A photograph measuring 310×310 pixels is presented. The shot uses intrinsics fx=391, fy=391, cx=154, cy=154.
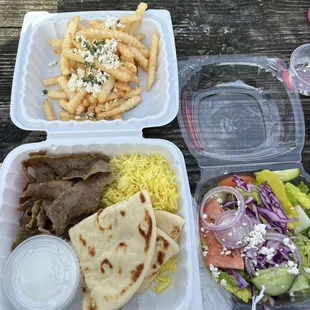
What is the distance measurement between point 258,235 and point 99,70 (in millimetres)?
1287

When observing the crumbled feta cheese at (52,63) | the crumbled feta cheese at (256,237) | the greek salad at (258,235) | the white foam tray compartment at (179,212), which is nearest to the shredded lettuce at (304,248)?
the greek salad at (258,235)

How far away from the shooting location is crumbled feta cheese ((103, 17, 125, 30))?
2369 millimetres

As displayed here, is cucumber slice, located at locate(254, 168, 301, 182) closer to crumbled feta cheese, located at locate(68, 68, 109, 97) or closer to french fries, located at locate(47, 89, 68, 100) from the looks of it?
crumbled feta cheese, located at locate(68, 68, 109, 97)

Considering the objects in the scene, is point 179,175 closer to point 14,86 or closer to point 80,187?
point 80,187

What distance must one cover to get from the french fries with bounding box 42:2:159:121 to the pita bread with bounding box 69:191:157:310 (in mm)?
704

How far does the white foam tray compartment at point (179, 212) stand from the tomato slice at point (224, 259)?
10cm

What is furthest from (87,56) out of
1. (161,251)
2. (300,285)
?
(300,285)

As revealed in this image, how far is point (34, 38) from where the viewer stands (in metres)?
2.51

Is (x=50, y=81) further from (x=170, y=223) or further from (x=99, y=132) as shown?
A: (x=170, y=223)

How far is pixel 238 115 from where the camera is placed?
2482 millimetres

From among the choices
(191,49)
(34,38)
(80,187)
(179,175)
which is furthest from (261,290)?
(34,38)

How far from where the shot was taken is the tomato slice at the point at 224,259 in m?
1.94

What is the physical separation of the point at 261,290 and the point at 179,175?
0.69 metres

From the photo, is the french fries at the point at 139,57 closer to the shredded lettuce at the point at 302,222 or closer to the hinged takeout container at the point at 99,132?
the hinged takeout container at the point at 99,132
